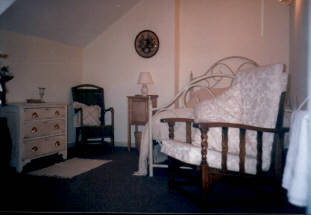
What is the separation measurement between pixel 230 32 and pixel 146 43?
4.63ft

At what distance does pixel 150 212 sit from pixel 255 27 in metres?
3.34

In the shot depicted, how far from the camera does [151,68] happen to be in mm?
4668

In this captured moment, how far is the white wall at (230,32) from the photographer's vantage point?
13.0 ft

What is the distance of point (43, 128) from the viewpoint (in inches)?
130

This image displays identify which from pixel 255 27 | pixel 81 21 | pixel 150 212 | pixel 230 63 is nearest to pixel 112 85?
pixel 81 21

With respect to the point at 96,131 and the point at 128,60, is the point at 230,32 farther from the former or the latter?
the point at 96,131

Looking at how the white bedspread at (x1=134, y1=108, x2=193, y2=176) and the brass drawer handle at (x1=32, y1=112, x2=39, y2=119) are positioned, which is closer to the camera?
the white bedspread at (x1=134, y1=108, x2=193, y2=176)

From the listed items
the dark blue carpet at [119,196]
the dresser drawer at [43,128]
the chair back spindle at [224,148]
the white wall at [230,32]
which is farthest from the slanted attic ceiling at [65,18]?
the chair back spindle at [224,148]

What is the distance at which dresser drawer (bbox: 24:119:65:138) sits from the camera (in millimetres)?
3082

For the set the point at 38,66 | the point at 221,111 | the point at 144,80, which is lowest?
the point at 221,111

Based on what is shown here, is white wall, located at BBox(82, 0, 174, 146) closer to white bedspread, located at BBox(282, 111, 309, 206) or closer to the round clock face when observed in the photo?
the round clock face

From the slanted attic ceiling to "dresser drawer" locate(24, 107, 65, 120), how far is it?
1207 millimetres

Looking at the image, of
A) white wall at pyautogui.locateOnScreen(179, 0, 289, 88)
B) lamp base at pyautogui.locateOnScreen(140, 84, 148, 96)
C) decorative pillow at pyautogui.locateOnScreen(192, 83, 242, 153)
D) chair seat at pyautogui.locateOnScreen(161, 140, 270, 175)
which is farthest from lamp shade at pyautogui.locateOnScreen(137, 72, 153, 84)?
chair seat at pyautogui.locateOnScreen(161, 140, 270, 175)

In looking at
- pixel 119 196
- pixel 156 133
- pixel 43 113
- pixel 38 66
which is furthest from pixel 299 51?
pixel 38 66
